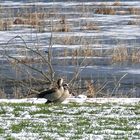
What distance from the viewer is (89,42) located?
22.8m

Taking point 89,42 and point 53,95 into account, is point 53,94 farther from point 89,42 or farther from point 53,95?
point 89,42

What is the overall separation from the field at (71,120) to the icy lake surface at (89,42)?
4.25 m

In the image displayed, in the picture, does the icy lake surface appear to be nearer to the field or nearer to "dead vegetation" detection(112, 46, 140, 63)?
"dead vegetation" detection(112, 46, 140, 63)

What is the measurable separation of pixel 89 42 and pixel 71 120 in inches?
514

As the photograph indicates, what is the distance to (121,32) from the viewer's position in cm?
2634

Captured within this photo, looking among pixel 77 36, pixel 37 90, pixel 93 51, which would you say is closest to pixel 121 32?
pixel 77 36

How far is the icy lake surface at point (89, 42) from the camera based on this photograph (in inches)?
696

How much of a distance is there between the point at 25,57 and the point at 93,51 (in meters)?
2.47

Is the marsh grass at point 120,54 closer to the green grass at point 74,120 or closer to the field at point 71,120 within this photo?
the field at point 71,120

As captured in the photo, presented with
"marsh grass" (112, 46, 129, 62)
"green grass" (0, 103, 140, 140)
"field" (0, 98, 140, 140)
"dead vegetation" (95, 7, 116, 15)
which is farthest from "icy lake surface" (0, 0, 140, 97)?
"green grass" (0, 103, 140, 140)

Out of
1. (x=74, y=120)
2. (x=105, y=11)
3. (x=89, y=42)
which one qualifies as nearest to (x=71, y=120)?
(x=74, y=120)

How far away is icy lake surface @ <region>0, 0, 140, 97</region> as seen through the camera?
1767 centimetres

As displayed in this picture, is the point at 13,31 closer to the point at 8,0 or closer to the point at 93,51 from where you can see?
the point at 93,51

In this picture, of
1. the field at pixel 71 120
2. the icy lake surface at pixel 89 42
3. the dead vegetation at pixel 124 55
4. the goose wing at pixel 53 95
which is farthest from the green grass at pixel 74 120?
the dead vegetation at pixel 124 55
